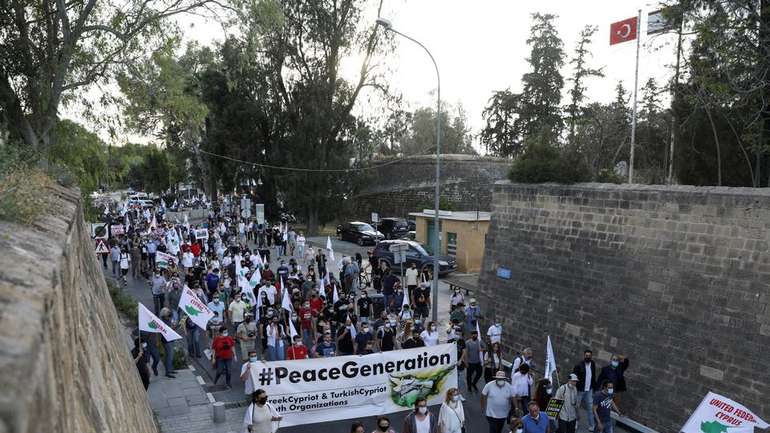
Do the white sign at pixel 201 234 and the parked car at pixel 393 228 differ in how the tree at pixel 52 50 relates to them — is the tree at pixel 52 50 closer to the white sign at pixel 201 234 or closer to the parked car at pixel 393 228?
the white sign at pixel 201 234

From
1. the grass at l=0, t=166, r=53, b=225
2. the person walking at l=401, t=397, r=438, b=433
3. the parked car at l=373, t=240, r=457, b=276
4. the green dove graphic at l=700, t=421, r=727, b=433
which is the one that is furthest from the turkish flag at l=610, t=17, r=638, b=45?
the grass at l=0, t=166, r=53, b=225

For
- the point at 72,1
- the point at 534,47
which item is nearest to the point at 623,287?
the point at 72,1

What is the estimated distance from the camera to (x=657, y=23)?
58.8 feet

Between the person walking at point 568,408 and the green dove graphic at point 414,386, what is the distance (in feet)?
6.57

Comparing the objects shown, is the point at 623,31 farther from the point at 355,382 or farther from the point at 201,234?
the point at 201,234

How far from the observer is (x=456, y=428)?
320 inches

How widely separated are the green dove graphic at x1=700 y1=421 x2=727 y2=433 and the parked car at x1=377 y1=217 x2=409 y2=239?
26811 mm

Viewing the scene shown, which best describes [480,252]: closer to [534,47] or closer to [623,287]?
[623,287]

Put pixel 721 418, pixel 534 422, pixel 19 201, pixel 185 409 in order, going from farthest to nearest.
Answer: pixel 185 409 < pixel 721 418 < pixel 534 422 < pixel 19 201

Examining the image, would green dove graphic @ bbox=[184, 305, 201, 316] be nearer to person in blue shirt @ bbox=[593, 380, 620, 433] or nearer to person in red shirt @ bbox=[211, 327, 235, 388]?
person in red shirt @ bbox=[211, 327, 235, 388]

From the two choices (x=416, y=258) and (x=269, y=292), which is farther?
(x=416, y=258)

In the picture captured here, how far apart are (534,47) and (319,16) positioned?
18927 millimetres

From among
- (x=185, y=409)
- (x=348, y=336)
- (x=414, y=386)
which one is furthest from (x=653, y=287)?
(x=185, y=409)

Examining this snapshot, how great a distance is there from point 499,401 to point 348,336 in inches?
164
